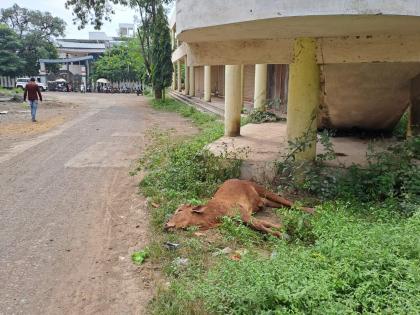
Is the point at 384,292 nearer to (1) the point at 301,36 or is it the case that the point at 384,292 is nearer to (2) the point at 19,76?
(1) the point at 301,36

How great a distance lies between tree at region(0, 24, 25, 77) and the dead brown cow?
40.7m

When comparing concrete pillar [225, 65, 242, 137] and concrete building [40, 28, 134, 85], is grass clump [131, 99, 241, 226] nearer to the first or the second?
concrete pillar [225, 65, 242, 137]

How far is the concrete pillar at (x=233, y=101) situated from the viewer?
998 cm

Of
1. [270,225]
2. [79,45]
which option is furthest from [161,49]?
[79,45]

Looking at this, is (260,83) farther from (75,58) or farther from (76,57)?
(76,57)

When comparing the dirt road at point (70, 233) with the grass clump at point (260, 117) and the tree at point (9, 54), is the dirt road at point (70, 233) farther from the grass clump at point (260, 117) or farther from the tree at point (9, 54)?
the tree at point (9, 54)

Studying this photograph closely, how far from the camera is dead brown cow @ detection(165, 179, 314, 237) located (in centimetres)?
493

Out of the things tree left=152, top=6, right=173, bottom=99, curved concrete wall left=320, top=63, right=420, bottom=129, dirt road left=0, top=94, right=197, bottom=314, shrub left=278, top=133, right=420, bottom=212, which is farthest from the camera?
tree left=152, top=6, right=173, bottom=99

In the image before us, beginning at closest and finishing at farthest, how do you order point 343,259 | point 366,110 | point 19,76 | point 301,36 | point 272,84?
1. point 343,259
2. point 301,36
3. point 366,110
4. point 272,84
5. point 19,76

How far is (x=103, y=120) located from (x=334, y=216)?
13163 mm

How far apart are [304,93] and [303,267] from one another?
12.6 feet

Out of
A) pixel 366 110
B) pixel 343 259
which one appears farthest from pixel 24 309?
pixel 366 110

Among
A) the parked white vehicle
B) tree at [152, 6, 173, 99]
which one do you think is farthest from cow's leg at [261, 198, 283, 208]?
the parked white vehicle

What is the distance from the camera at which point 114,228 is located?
5.17m
